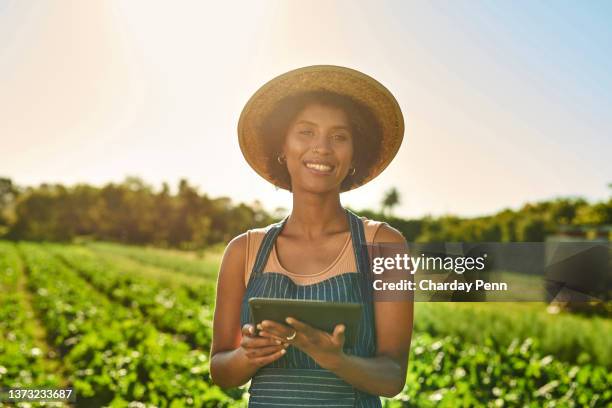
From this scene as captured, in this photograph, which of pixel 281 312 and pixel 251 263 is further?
pixel 251 263

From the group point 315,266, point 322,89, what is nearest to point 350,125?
point 322,89

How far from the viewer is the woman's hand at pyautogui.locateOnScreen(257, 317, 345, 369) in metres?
1.42

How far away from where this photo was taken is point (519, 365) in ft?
18.6

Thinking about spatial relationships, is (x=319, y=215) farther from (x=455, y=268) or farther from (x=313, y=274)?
(x=455, y=268)

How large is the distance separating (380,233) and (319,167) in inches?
11.4

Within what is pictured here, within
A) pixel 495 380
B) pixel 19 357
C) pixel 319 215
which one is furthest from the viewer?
pixel 19 357

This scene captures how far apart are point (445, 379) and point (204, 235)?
2616 centimetres

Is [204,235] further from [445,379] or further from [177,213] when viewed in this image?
[445,379]

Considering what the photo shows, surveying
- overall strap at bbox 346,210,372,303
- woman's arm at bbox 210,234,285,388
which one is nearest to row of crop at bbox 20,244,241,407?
woman's arm at bbox 210,234,285,388

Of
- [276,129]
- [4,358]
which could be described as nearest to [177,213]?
[4,358]

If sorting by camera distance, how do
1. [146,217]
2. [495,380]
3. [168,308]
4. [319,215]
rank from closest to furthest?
[319,215]
[495,380]
[168,308]
[146,217]

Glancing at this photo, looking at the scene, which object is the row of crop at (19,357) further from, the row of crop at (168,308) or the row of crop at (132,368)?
the row of crop at (168,308)

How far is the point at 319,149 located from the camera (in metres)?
1.78

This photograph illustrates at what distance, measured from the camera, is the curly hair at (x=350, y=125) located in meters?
2.03
